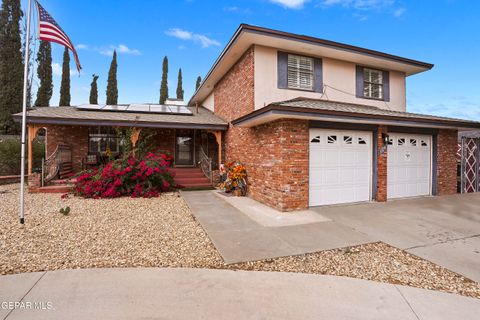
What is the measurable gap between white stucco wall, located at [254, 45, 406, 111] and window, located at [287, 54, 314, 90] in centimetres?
29

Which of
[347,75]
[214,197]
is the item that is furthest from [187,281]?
[347,75]

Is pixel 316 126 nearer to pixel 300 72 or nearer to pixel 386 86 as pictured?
pixel 300 72

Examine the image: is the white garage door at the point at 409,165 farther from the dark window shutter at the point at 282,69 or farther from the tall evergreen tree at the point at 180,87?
the tall evergreen tree at the point at 180,87

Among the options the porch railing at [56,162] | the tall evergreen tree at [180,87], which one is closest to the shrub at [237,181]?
the porch railing at [56,162]

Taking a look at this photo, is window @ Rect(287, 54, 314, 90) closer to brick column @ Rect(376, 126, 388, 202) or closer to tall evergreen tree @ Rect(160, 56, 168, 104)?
brick column @ Rect(376, 126, 388, 202)

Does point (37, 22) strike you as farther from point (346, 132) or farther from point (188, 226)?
point (346, 132)

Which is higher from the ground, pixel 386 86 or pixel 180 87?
pixel 180 87

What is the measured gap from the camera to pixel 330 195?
757 centimetres

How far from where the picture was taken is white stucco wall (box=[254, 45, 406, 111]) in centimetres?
820

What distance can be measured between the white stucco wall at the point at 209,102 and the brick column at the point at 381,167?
948 cm

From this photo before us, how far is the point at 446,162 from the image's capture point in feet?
31.2

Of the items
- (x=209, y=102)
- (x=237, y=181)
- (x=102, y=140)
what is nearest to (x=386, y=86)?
(x=237, y=181)

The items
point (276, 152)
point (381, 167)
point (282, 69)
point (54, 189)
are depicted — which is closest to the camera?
point (276, 152)

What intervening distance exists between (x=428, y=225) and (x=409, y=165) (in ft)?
13.3
